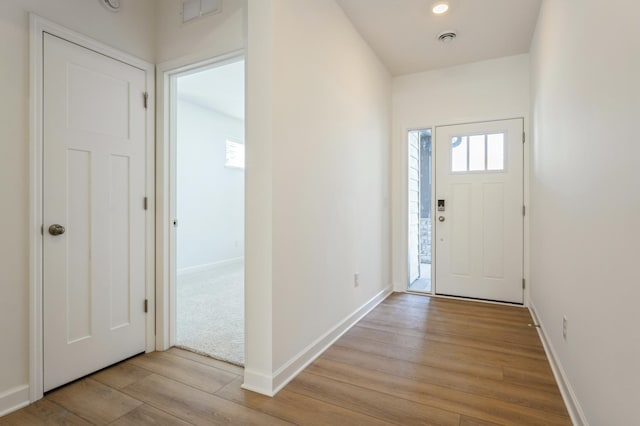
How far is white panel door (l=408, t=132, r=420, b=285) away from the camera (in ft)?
14.5

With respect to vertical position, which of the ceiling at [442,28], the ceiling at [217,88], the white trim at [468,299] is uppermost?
the ceiling at [217,88]

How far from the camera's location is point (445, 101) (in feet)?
12.7

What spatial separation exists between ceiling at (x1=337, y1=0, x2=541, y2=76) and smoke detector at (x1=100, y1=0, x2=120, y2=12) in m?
1.60

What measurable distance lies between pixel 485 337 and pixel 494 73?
9.00ft

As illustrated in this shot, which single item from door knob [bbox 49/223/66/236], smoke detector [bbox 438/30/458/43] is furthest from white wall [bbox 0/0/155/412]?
smoke detector [bbox 438/30/458/43]

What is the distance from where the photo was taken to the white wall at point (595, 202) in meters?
1.07

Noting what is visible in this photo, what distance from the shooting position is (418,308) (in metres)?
3.46

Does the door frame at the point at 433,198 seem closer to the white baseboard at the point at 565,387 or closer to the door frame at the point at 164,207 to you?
the white baseboard at the point at 565,387

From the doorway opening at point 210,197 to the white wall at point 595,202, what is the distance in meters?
2.48

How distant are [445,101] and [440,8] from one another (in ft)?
4.30

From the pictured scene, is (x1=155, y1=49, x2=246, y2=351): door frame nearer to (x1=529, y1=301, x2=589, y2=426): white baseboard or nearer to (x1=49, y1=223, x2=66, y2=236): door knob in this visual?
(x1=49, y1=223, x2=66, y2=236): door knob

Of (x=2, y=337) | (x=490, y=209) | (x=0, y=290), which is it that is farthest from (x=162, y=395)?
(x=490, y=209)

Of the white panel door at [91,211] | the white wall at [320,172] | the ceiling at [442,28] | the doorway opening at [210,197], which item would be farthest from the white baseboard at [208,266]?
the ceiling at [442,28]

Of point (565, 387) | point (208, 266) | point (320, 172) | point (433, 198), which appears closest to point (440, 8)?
point (320, 172)
